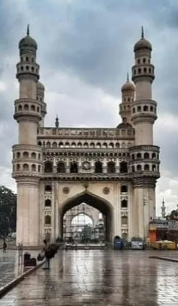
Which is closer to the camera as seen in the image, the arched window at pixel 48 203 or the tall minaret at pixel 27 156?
the tall minaret at pixel 27 156

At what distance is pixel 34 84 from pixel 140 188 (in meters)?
19.3

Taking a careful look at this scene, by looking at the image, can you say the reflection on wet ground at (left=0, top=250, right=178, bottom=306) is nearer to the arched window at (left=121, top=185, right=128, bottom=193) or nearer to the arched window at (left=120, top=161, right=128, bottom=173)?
the arched window at (left=121, top=185, right=128, bottom=193)

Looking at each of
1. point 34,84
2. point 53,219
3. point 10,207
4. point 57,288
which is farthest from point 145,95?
point 57,288

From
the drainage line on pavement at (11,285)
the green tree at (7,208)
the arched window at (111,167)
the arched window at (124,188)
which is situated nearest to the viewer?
the drainage line on pavement at (11,285)

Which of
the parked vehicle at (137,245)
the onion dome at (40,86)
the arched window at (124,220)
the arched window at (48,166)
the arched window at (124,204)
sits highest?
the onion dome at (40,86)

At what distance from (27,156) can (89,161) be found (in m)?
8.47

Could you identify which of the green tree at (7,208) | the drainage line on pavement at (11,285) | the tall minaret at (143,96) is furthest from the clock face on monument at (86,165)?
the drainage line on pavement at (11,285)

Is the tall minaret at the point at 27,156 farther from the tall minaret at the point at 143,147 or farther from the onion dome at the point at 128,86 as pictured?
the onion dome at the point at 128,86

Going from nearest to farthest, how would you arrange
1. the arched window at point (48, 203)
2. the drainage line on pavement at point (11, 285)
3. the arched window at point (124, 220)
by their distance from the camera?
1. the drainage line on pavement at point (11, 285)
2. the arched window at point (48, 203)
3. the arched window at point (124, 220)

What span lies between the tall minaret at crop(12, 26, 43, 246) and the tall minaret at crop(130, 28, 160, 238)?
40.9ft

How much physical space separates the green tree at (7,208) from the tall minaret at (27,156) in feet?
91.8

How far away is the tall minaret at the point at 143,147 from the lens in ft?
229

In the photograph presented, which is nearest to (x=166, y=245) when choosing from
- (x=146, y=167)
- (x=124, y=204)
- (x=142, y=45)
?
(x=146, y=167)

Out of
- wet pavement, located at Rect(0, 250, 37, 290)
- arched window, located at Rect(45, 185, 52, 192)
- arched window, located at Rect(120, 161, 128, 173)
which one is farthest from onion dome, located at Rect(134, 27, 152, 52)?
wet pavement, located at Rect(0, 250, 37, 290)
